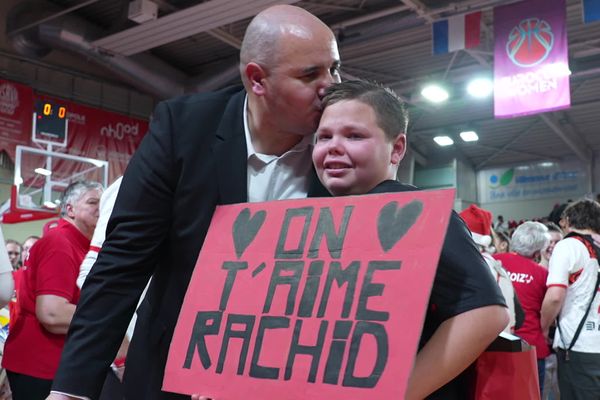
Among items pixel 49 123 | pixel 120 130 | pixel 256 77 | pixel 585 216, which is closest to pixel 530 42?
pixel 585 216

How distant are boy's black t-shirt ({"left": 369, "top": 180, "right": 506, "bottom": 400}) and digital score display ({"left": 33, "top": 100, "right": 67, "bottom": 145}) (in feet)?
34.8

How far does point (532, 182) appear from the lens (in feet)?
56.0

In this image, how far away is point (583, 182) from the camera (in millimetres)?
16172

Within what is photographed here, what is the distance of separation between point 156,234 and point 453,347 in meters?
0.73

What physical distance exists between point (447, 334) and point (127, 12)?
10.0 metres

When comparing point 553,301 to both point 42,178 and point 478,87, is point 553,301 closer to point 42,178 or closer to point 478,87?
point 478,87

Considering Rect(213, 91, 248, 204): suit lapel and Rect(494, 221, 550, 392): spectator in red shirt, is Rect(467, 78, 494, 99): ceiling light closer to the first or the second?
Rect(494, 221, 550, 392): spectator in red shirt

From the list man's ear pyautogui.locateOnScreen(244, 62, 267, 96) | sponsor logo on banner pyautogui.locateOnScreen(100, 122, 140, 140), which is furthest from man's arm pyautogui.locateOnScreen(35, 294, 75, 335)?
sponsor logo on banner pyautogui.locateOnScreen(100, 122, 140, 140)

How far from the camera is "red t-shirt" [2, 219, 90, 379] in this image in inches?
125

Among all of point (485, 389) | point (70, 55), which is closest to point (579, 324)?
point (485, 389)

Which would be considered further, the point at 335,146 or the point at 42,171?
the point at 42,171

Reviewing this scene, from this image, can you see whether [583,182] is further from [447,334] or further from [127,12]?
[447,334]

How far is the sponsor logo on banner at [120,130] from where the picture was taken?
12680 mm

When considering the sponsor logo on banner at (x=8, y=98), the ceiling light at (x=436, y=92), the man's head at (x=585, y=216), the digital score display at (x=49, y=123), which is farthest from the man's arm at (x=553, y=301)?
the sponsor logo on banner at (x=8, y=98)
